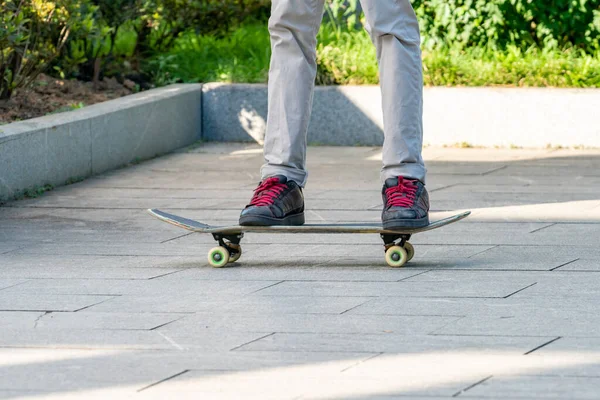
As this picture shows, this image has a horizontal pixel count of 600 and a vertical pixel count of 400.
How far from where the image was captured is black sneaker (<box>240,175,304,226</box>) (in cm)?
383

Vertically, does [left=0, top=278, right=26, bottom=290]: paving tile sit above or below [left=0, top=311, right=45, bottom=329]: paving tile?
below

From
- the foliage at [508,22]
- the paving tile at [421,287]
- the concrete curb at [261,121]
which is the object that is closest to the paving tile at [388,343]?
the paving tile at [421,287]

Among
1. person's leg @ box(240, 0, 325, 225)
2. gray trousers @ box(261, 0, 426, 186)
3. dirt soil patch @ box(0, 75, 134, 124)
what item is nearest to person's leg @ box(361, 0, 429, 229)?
gray trousers @ box(261, 0, 426, 186)

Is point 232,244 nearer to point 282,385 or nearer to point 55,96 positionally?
point 282,385

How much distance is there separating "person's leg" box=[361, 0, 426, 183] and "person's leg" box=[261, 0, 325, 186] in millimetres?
215

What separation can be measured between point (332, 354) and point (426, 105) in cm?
482

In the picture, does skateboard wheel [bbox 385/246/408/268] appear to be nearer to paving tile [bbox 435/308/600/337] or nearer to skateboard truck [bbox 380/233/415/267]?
skateboard truck [bbox 380/233/415/267]

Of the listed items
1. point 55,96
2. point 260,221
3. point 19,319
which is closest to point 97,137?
point 55,96

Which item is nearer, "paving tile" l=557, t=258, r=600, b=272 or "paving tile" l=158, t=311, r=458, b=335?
"paving tile" l=158, t=311, r=458, b=335

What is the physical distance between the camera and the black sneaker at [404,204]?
3736mm

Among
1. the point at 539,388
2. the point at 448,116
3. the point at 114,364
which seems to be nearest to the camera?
the point at 539,388

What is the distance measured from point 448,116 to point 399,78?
354 cm

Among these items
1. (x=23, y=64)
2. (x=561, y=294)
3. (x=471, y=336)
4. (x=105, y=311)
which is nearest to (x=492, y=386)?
(x=471, y=336)

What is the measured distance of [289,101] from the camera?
397 cm
